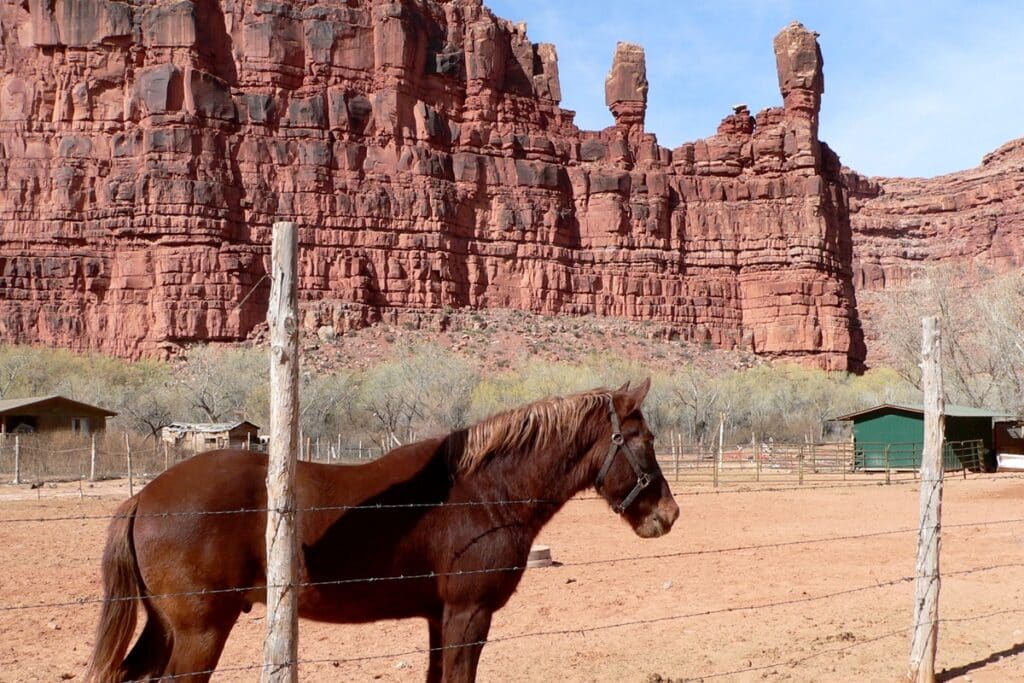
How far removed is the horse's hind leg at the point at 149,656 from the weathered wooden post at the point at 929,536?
5.07 meters

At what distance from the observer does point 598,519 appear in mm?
18438

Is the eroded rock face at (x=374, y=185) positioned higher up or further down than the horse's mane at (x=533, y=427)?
higher up

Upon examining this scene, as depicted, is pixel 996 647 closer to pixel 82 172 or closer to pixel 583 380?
pixel 583 380

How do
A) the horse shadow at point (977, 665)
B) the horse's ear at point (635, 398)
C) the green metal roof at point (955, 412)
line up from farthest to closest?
the green metal roof at point (955, 412) < the horse shadow at point (977, 665) < the horse's ear at point (635, 398)

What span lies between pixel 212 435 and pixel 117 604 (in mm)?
28768

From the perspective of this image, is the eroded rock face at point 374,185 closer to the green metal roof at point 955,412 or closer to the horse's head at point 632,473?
the green metal roof at point 955,412

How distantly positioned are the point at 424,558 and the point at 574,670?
2841 millimetres

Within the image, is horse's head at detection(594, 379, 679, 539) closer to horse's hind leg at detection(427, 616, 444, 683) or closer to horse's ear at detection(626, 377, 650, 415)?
horse's ear at detection(626, 377, 650, 415)

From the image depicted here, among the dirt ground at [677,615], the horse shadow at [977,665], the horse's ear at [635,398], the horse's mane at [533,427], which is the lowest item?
the dirt ground at [677,615]

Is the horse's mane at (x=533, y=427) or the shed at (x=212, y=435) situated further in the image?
the shed at (x=212, y=435)

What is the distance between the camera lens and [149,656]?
16.4 feet

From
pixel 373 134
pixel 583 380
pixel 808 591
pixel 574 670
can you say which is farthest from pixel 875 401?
pixel 574 670

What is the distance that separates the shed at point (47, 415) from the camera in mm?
30484

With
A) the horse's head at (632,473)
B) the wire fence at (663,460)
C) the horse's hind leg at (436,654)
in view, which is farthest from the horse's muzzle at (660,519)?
the wire fence at (663,460)
